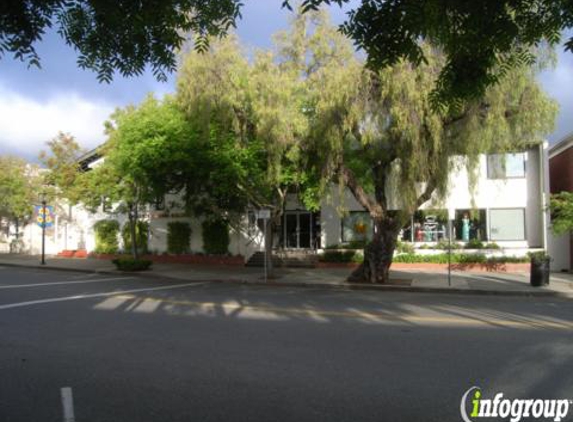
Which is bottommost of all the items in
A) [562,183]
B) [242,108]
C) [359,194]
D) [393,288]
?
[393,288]

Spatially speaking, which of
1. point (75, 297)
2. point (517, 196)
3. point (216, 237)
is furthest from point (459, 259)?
point (75, 297)

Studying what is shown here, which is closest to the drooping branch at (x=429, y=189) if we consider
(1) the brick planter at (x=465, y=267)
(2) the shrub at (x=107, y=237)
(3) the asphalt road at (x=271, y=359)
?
(3) the asphalt road at (x=271, y=359)

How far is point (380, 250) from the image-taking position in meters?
17.5

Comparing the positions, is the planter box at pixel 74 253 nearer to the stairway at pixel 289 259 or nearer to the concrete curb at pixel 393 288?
the stairway at pixel 289 259

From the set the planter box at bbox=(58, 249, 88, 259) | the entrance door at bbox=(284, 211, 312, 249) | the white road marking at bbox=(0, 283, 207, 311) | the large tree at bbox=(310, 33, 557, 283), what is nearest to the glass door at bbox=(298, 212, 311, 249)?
the entrance door at bbox=(284, 211, 312, 249)

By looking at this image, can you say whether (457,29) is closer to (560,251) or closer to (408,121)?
(408,121)

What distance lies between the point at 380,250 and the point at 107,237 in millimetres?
20013

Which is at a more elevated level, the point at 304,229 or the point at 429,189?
the point at 429,189

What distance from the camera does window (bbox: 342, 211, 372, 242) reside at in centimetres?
2538

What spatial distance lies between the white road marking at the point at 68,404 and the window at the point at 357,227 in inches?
813

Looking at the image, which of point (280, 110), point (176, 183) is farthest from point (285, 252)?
point (280, 110)

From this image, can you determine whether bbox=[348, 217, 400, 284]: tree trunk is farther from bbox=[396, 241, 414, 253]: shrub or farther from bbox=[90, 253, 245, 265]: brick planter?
bbox=[90, 253, 245, 265]: brick planter

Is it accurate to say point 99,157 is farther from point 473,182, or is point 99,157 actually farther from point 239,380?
point 239,380

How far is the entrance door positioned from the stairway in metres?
1.03
